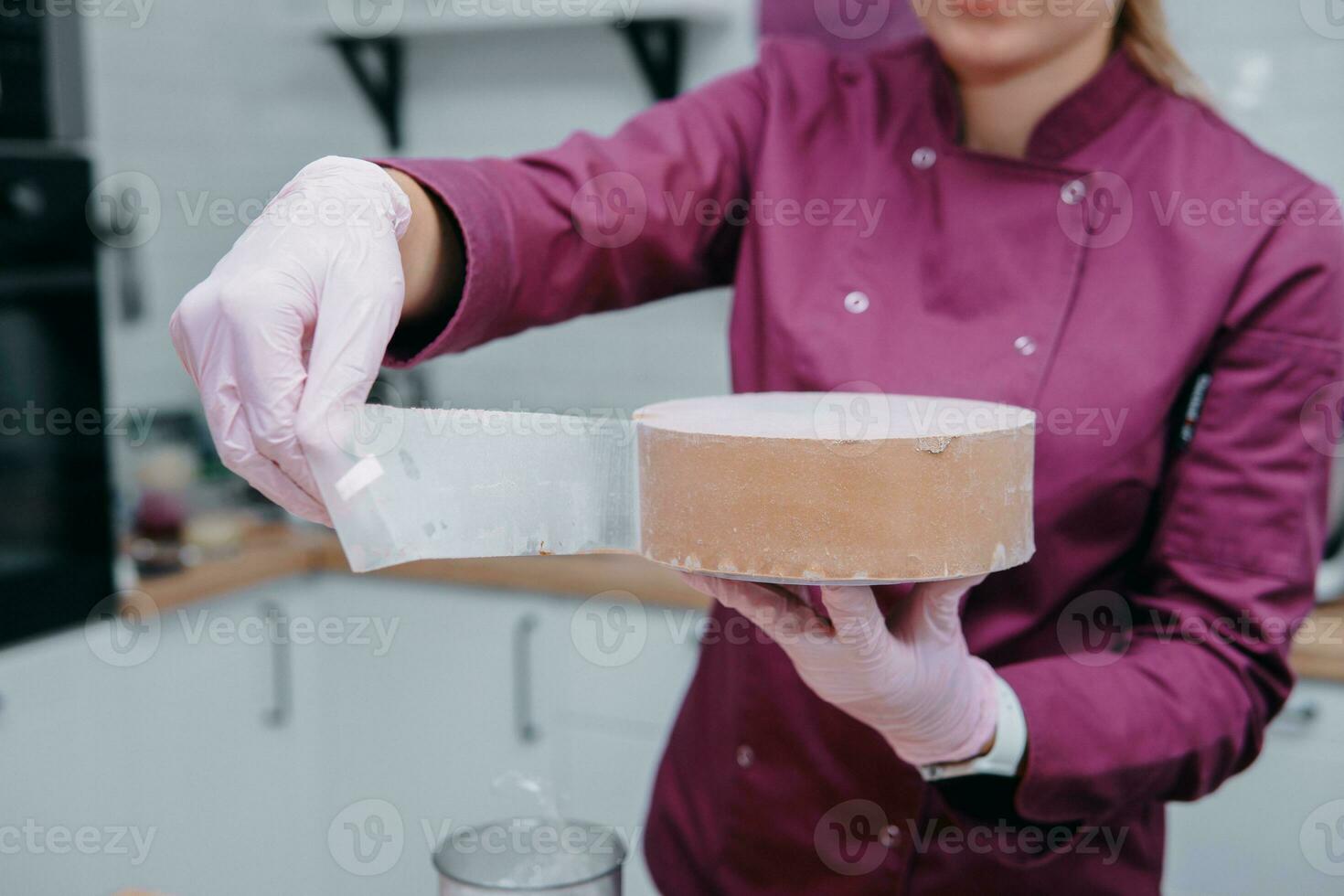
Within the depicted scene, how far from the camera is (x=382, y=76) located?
2750 mm

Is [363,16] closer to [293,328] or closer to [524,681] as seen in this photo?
[524,681]

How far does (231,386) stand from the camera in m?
Answer: 0.77

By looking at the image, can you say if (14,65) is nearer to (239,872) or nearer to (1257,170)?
(239,872)

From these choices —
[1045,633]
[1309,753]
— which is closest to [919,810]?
[1045,633]

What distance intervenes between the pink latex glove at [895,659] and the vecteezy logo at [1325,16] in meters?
1.66

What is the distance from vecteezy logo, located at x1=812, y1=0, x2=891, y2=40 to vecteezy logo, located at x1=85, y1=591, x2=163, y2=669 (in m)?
1.64

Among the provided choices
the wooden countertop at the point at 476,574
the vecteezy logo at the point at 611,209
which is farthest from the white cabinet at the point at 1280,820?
the vecteezy logo at the point at 611,209

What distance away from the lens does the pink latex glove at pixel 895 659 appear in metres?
0.85

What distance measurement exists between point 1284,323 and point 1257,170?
0.15m
